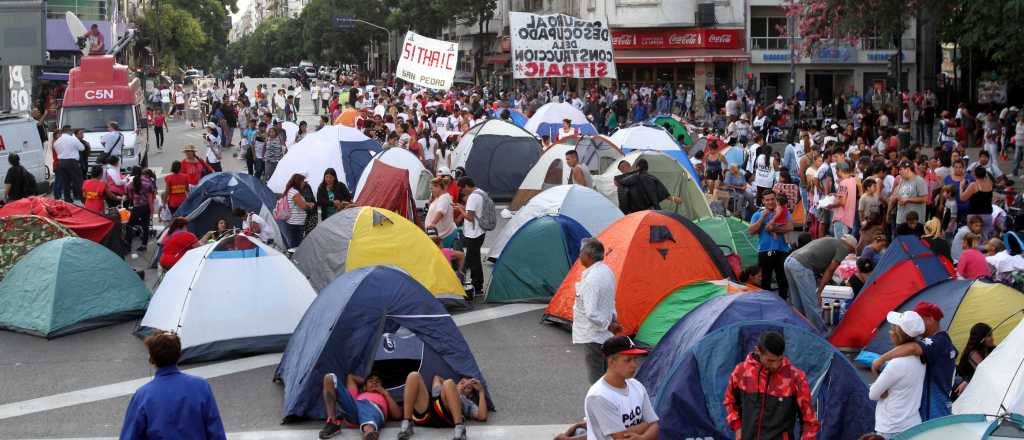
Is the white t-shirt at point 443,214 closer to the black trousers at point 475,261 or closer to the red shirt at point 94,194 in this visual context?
the black trousers at point 475,261

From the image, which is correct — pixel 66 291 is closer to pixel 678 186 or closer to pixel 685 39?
pixel 678 186

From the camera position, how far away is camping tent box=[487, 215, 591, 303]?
49.8 feet

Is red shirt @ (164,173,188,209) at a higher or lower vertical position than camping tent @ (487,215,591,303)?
higher

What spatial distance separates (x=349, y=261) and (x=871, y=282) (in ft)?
20.1

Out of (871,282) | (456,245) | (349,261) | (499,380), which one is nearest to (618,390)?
(499,380)

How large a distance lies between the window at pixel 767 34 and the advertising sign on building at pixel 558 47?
2281 centimetres

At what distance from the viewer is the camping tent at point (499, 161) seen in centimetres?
2462

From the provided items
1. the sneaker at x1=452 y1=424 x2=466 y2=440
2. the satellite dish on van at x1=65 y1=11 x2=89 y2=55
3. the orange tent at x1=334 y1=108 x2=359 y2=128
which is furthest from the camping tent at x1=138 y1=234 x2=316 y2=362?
the satellite dish on van at x1=65 y1=11 x2=89 y2=55

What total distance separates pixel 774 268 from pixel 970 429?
294 inches

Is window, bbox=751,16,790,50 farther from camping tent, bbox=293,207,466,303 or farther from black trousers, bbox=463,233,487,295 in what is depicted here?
camping tent, bbox=293,207,466,303

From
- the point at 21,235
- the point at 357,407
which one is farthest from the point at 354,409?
the point at 21,235

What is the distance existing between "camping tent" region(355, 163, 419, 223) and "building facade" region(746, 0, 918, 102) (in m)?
35.5

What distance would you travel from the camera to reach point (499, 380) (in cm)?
1173

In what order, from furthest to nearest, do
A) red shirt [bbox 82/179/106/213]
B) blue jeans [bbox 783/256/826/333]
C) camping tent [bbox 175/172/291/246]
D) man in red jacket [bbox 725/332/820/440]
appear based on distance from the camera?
1. red shirt [bbox 82/179/106/213]
2. camping tent [bbox 175/172/291/246]
3. blue jeans [bbox 783/256/826/333]
4. man in red jacket [bbox 725/332/820/440]
